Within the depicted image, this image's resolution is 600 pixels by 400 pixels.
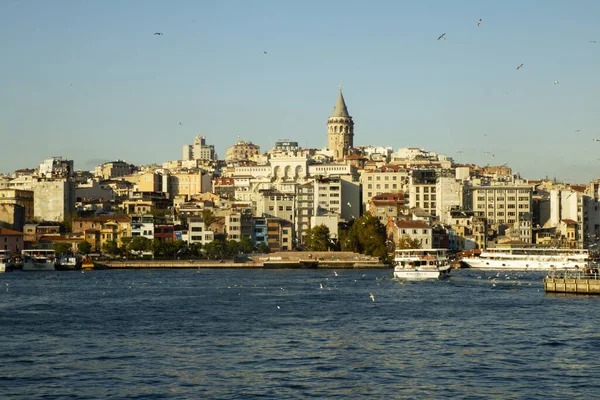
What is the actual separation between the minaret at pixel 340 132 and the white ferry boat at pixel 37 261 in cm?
8622

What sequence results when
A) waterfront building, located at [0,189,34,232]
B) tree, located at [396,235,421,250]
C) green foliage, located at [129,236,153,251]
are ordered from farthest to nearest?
waterfront building, located at [0,189,34,232] < green foliage, located at [129,236,153,251] < tree, located at [396,235,421,250]

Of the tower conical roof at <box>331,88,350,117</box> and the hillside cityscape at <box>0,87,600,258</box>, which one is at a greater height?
the tower conical roof at <box>331,88,350,117</box>

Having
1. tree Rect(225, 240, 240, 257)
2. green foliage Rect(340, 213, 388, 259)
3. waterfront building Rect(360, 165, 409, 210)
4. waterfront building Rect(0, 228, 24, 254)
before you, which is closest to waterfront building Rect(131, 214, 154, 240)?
tree Rect(225, 240, 240, 257)

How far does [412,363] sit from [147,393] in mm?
6452

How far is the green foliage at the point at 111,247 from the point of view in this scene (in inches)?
3268

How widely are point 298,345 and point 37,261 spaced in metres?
48.9

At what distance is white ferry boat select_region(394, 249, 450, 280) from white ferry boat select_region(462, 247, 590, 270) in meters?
14.7

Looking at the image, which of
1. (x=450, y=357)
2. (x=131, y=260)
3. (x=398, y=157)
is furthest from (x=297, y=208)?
(x=450, y=357)

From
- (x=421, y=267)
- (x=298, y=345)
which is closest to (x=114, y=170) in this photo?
(x=421, y=267)

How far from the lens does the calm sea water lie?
73.5 ft

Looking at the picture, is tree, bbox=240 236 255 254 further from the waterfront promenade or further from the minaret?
the minaret

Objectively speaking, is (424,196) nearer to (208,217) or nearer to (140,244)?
(208,217)

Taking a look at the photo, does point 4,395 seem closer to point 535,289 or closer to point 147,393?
point 147,393

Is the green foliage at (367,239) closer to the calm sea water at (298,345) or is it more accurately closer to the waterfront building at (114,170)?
the calm sea water at (298,345)
